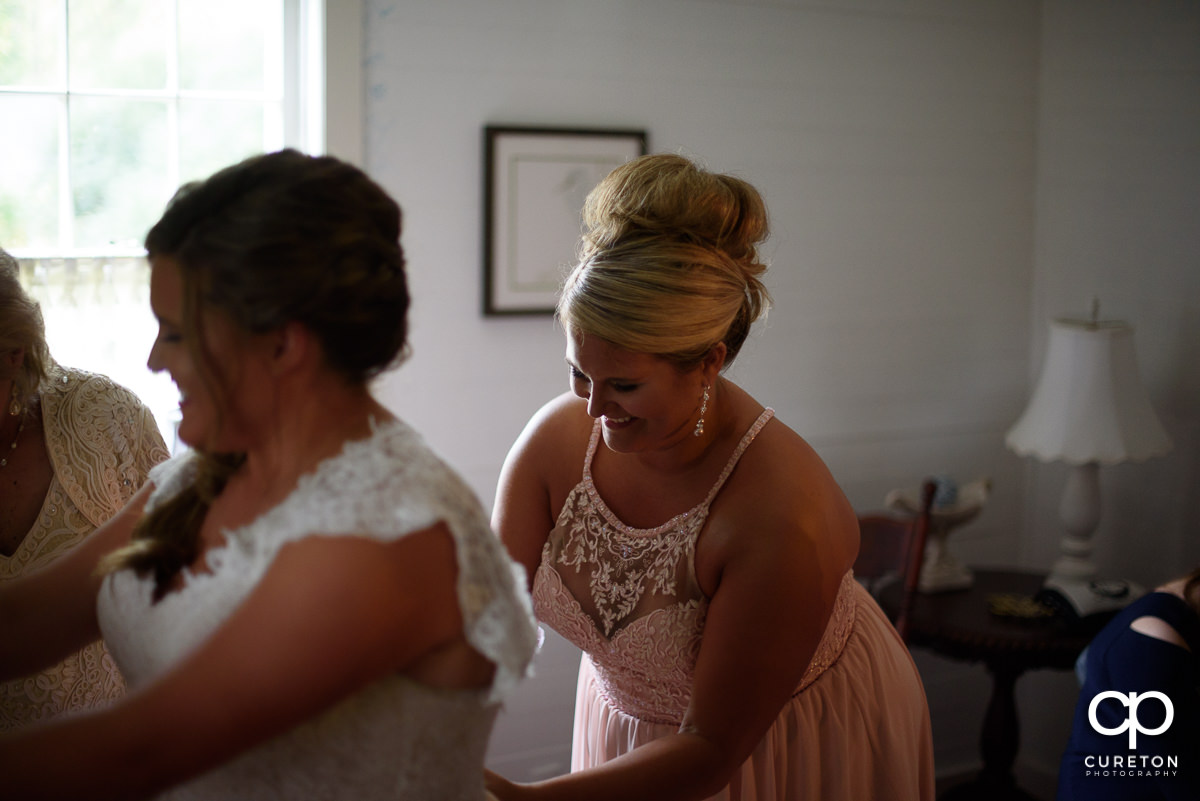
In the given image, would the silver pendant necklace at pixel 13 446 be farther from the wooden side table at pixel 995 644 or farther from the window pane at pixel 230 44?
the wooden side table at pixel 995 644

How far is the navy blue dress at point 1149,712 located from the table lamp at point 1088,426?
0.62 m

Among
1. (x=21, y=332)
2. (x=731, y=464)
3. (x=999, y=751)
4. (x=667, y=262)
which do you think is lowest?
(x=999, y=751)

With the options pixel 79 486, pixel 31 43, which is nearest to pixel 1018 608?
pixel 79 486

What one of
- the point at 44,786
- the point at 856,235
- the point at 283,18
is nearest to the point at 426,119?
the point at 283,18

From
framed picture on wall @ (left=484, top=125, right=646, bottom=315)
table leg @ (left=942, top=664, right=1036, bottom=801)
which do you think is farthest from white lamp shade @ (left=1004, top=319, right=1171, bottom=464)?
framed picture on wall @ (left=484, top=125, right=646, bottom=315)

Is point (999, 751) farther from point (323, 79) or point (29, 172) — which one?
point (29, 172)

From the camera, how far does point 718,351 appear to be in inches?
62.8

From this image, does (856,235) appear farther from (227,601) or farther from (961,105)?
(227,601)

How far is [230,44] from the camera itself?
107 inches

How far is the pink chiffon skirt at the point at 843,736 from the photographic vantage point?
5.57 ft

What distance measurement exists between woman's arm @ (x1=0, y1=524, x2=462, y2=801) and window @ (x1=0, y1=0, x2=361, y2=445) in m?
1.96

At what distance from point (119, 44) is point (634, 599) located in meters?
1.91

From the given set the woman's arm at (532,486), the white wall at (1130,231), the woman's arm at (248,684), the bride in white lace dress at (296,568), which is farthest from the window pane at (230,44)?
the white wall at (1130,231)

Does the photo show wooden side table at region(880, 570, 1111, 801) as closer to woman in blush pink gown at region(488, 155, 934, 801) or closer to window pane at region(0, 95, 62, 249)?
woman in blush pink gown at region(488, 155, 934, 801)
